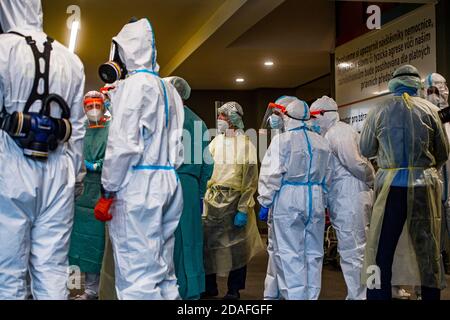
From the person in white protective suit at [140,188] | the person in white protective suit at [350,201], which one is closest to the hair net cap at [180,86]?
the person in white protective suit at [140,188]

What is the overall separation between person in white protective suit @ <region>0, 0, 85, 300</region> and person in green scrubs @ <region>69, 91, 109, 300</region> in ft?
4.51

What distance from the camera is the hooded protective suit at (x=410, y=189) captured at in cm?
335

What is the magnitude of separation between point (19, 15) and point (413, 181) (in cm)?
215

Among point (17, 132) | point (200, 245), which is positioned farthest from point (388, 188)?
point (17, 132)

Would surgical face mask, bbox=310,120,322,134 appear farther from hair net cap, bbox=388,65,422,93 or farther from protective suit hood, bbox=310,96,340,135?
hair net cap, bbox=388,65,422,93

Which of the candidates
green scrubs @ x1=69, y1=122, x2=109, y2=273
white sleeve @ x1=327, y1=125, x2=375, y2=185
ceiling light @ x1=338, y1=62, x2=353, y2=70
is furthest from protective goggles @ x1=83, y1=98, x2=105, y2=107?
ceiling light @ x1=338, y1=62, x2=353, y2=70

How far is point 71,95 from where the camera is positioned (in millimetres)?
2625

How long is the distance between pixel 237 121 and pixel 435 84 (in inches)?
58.4

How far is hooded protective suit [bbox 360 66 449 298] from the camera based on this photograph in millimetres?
3346

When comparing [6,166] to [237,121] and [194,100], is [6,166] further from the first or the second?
[194,100]

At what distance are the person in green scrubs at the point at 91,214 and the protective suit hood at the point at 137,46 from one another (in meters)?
1.13

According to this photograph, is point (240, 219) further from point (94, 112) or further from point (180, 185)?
point (180, 185)
